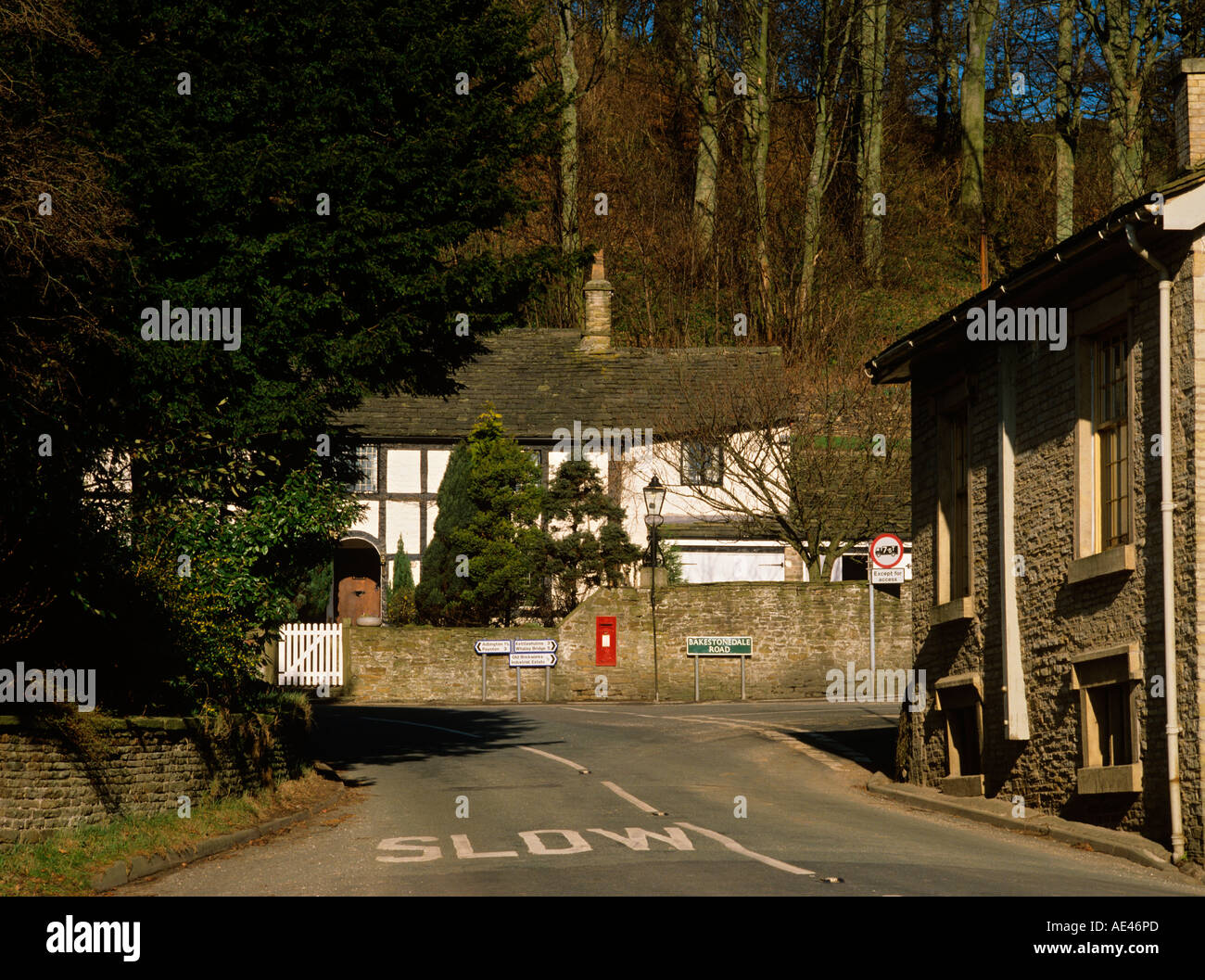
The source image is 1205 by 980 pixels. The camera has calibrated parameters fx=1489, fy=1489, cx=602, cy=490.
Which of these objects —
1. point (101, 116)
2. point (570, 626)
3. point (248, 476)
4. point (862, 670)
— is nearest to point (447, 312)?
point (248, 476)

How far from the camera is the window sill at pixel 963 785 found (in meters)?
18.3

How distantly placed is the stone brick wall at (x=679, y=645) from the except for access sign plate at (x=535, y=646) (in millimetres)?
362

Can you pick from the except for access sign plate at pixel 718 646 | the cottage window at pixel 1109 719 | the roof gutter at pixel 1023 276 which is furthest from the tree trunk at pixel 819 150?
the cottage window at pixel 1109 719

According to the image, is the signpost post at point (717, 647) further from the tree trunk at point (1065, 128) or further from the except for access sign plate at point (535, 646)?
the tree trunk at point (1065, 128)

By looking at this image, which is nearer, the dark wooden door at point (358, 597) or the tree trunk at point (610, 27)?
the dark wooden door at point (358, 597)

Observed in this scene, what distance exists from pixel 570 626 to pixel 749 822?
20908 mm

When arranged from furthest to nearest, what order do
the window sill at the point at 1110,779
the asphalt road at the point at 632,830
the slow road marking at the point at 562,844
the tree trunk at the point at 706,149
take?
1. the tree trunk at the point at 706,149
2. the window sill at the point at 1110,779
3. the slow road marking at the point at 562,844
4. the asphalt road at the point at 632,830

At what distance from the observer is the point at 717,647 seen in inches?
1426

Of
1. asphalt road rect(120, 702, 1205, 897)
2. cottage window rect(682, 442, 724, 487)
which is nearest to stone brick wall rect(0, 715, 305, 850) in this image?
asphalt road rect(120, 702, 1205, 897)

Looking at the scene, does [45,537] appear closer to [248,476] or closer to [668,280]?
[248,476]

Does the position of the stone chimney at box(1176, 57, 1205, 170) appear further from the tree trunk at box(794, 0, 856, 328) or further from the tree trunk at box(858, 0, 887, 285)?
the tree trunk at box(858, 0, 887, 285)

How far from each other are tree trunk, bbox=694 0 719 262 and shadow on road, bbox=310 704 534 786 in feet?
77.7

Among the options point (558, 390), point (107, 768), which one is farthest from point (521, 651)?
point (107, 768)

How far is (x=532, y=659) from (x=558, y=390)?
12662mm
